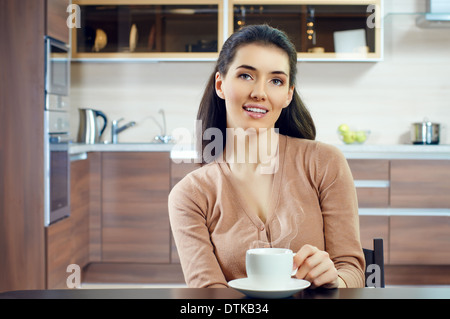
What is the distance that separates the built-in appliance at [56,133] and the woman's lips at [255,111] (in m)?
1.88

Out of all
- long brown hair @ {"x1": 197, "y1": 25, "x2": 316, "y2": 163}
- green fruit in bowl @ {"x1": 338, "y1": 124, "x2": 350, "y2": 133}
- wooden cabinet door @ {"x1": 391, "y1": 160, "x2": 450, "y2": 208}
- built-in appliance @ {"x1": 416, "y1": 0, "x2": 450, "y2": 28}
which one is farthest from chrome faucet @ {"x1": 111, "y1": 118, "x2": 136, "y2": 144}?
long brown hair @ {"x1": 197, "y1": 25, "x2": 316, "y2": 163}

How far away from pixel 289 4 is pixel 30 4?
176cm

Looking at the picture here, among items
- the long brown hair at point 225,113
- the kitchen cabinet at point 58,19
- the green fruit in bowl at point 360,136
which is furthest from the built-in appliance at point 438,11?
the long brown hair at point 225,113

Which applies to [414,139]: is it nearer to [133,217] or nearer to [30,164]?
[133,217]

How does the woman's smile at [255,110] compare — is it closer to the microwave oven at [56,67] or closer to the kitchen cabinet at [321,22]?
the microwave oven at [56,67]

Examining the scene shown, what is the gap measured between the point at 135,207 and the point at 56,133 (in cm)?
85

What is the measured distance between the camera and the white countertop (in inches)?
134

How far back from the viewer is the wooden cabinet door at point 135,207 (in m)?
3.54

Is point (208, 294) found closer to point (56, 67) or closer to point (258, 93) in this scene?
point (258, 93)

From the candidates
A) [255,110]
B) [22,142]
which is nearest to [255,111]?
[255,110]

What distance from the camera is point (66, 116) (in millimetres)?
3055

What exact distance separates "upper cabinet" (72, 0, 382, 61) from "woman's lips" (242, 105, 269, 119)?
2.67 metres
